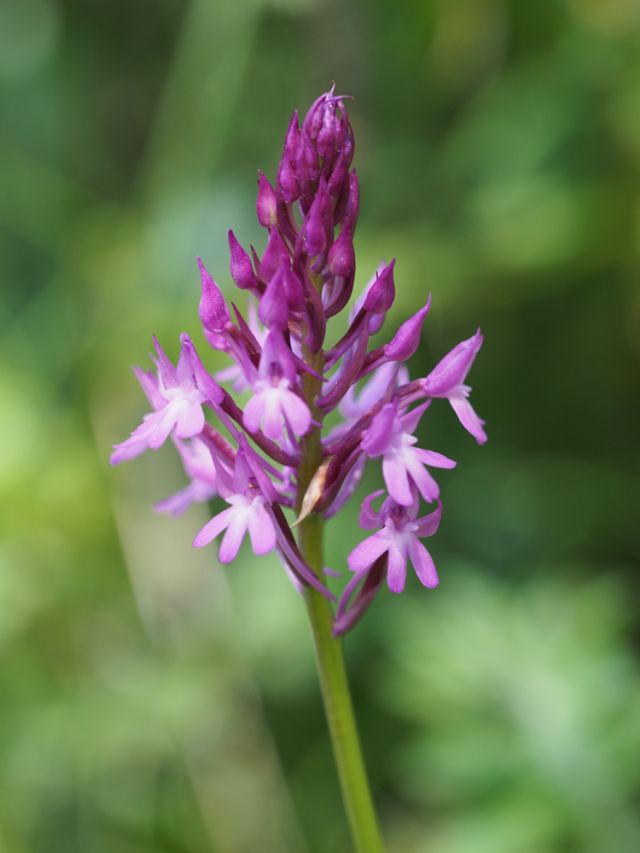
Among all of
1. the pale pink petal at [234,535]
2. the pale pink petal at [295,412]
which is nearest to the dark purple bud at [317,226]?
the pale pink petal at [295,412]

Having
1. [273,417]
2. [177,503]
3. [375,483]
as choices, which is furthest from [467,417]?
[375,483]

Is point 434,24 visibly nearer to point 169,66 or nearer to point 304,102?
point 304,102

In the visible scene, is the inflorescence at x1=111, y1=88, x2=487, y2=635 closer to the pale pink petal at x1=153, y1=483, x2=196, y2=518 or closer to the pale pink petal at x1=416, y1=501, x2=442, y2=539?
the pale pink petal at x1=416, y1=501, x2=442, y2=539

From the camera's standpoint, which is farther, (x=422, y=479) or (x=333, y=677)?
(x=333, y=677)

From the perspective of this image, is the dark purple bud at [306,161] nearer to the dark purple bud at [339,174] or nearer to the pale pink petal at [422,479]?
the dark purple bud at [339,174]

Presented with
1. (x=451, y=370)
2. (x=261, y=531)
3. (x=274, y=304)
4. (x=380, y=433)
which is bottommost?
(x=261, y=531)

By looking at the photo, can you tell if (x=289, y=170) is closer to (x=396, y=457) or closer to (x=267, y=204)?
(x=267, y=204)

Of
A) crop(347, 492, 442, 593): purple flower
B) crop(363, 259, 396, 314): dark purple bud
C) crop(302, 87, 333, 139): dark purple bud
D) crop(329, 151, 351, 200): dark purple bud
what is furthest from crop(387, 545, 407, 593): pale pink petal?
crop(302, 87, 333, 139): dark purple bud
